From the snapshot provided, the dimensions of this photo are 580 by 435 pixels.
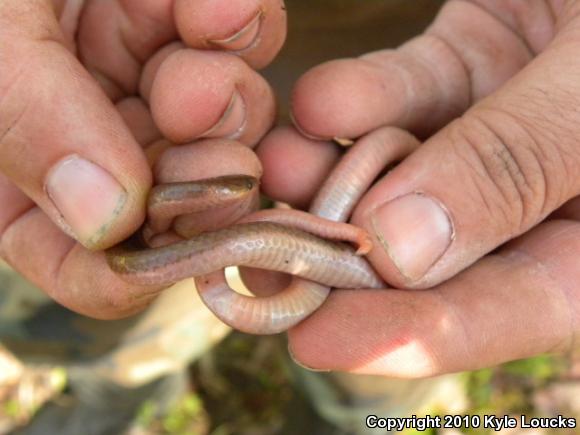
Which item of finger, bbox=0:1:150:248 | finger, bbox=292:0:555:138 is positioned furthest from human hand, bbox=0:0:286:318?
finger, bbox=292:0:555:138

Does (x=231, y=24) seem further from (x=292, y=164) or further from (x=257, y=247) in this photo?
(x=257, y=247)

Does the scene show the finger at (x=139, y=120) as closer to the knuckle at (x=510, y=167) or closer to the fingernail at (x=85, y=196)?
the fingernail at (x=85, y=196)

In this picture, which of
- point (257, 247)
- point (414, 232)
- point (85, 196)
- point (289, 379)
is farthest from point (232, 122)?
point (289, 379)

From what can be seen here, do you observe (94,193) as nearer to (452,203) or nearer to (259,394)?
(452,203)

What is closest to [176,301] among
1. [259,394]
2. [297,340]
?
[259,394]

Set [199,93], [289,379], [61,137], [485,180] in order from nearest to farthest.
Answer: [61,137], [485,180], [199,93], [289,379]
